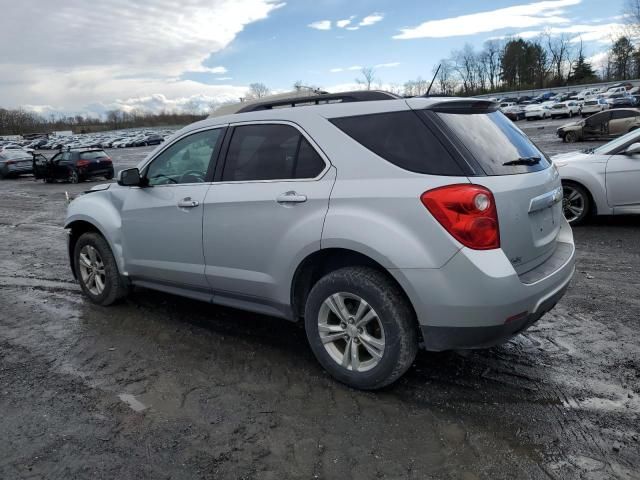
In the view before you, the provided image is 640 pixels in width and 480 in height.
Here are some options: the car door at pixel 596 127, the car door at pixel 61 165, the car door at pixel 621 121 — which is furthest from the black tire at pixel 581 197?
the car door at pixel 61 165

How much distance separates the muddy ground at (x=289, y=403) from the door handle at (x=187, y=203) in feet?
3.81

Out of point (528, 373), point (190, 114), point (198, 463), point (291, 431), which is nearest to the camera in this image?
point (198, 463)

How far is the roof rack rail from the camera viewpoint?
355 cm

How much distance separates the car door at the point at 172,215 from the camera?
13.8 feet

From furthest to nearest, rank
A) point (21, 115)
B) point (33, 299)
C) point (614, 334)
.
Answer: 1. point (21, 115)
2. point (33, 299)
3. point (614, 334)

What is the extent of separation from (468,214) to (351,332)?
1079mm

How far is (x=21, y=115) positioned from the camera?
427 ft

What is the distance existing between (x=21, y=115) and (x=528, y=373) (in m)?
151

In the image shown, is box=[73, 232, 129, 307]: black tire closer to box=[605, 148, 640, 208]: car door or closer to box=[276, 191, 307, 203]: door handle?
box=[276, 191, 307, 203]: door handle

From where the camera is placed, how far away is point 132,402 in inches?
136

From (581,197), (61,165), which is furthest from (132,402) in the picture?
(61,165)

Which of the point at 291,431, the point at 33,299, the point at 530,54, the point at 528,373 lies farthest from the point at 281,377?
the point at 530,54

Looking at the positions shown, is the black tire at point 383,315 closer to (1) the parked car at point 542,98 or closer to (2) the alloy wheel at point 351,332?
(2) the alloy wheel at point 351,332

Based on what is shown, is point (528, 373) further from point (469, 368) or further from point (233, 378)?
point (233, 378)
